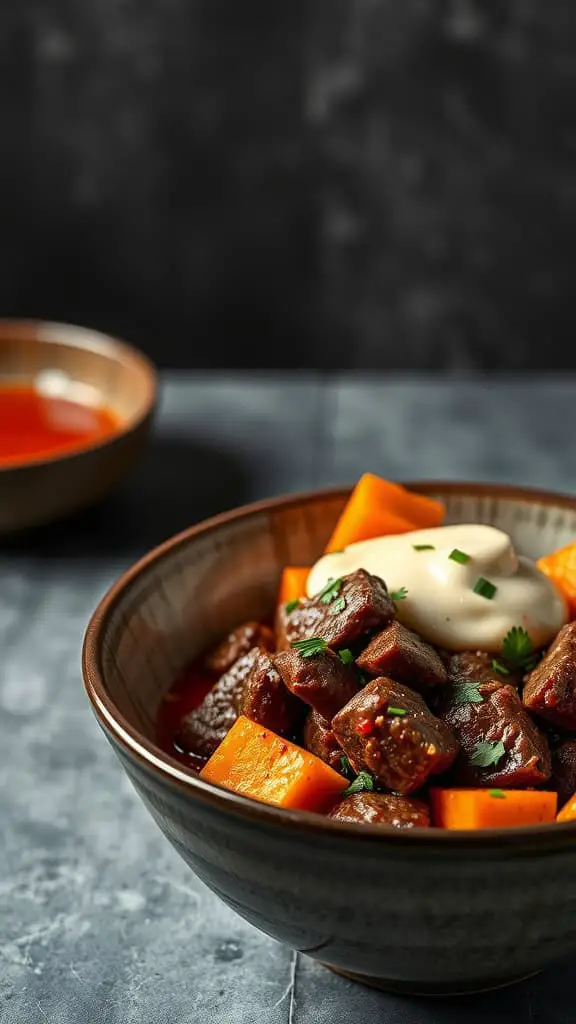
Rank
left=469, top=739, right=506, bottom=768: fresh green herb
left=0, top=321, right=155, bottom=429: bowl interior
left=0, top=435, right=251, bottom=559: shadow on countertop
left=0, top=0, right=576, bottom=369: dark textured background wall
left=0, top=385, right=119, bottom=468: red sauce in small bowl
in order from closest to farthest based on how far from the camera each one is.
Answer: left=469, top=739, right=506, bottom=768: fresh green herb < left=0, top=435, right=251, bottom=559: shadow on countertop < left=0, top=385, right=119, bottom=468: red sauce in small bowl < left=0, top=321, right=155, bottom=429: bowl interior < left=0, top=0, right=576, bottom=369: dark textured background wall

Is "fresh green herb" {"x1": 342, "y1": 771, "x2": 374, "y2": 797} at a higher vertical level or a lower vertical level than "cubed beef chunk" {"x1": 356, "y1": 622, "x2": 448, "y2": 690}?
lower

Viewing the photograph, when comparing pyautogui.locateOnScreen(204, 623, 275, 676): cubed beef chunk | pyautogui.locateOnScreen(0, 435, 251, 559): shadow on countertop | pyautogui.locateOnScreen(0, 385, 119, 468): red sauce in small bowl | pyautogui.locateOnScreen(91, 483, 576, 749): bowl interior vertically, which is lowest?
pyautogui.locateOnScreen(0, 435, 251, 559): shadow on countertop

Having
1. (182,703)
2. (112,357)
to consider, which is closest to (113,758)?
(182,703)

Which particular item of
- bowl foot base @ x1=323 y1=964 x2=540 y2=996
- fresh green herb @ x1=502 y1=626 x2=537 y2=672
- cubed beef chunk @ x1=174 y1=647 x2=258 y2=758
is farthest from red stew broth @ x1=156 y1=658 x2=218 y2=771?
fresh green herb @ x1=502 y1=626 x2=537 y2=672

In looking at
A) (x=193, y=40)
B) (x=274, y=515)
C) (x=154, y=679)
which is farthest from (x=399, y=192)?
(x=154, y=679)

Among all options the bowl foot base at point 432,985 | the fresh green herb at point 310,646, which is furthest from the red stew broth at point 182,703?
the bowl foot base at point 432,985

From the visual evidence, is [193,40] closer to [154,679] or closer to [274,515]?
[274,515]

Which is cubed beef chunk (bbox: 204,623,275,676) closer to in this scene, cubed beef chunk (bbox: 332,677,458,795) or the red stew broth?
the red stew broth

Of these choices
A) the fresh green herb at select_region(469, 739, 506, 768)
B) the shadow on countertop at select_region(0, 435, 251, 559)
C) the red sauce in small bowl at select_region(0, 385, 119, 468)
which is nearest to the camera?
the fresh green herb at select_region(469, 739, 506, 768)
